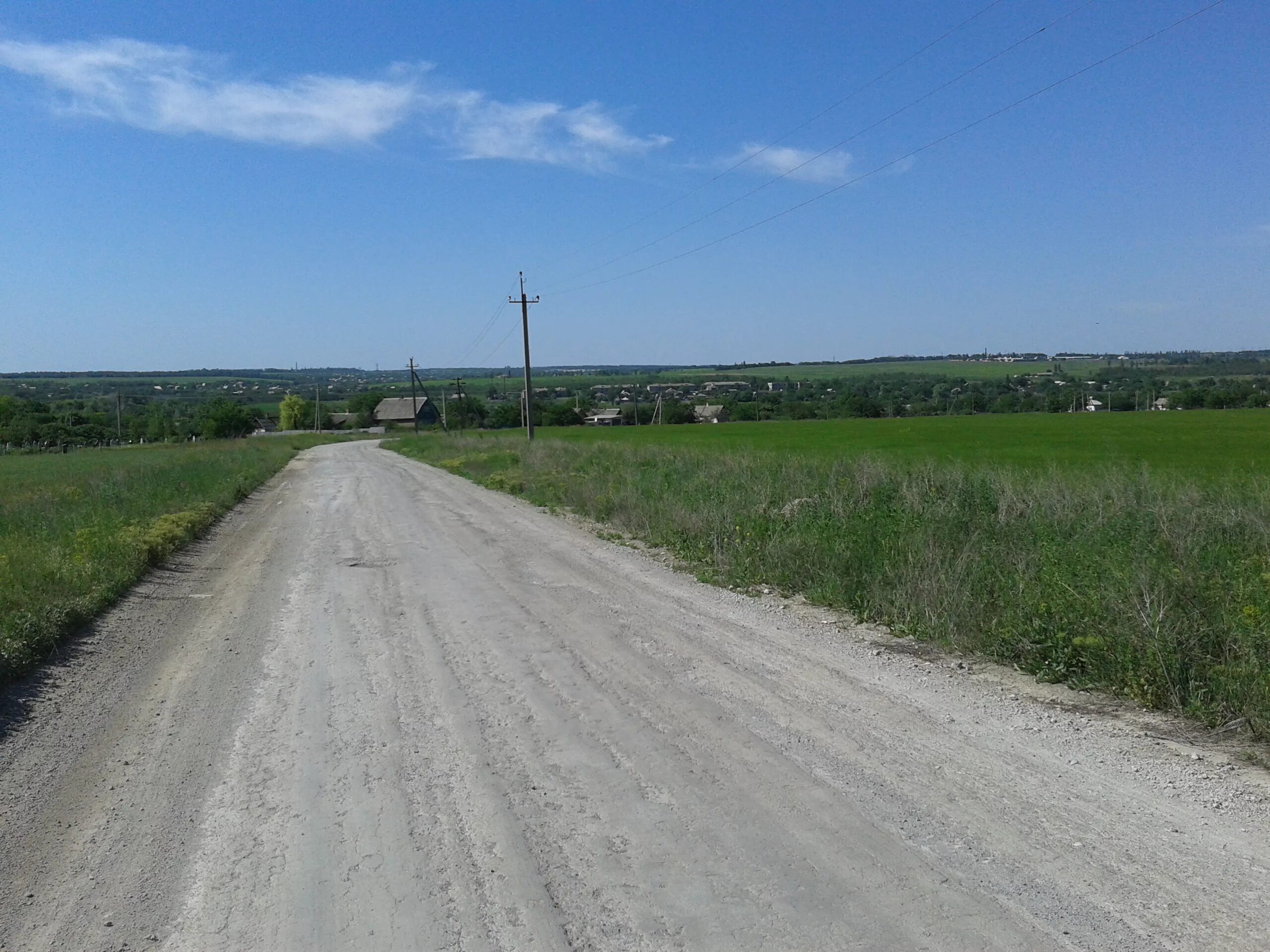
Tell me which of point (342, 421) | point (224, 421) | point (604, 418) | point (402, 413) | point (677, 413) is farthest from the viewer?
point (342, 421)

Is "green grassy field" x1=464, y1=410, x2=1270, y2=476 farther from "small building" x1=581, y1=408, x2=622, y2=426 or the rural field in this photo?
"small building" x1=581, y1=408, x2=622, y2=426

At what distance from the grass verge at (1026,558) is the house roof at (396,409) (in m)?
125

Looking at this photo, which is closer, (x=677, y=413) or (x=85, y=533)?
(x=85, y=533)

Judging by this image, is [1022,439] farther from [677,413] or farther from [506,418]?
[506,418]

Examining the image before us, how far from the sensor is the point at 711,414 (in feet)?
365

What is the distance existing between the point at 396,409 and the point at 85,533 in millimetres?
132928

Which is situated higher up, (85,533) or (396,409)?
(85,533)

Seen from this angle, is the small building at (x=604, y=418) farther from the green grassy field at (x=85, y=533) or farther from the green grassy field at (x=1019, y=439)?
the green grassy field at (x=85, y=533)

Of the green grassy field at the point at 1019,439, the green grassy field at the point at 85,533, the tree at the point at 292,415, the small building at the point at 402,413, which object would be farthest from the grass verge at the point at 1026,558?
the tree at the point at 292,415

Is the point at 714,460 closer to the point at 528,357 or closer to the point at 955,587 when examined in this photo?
the point at 955,587

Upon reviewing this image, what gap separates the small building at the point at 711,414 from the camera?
11050cm

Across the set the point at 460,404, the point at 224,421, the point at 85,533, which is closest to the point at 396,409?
the point at 224,421

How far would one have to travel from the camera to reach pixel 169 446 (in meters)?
74.6

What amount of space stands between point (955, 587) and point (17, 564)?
10172 mm
